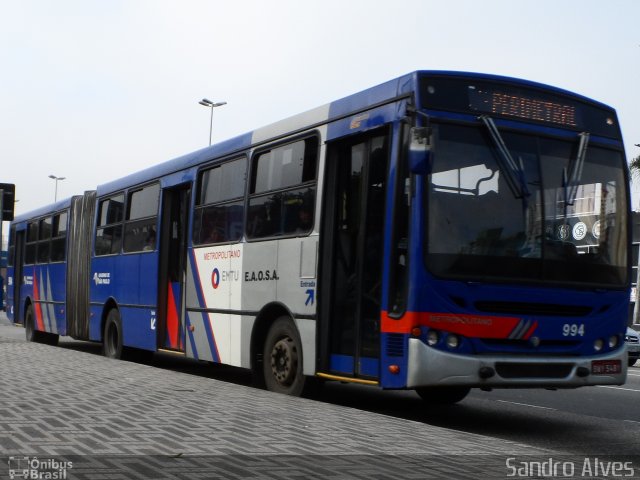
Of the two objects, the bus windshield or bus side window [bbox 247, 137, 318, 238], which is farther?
bus side window [bbox 247, 137, 318, 238]

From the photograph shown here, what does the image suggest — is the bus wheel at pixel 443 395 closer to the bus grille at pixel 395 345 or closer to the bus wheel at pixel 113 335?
the bus grille at pixel 395 345

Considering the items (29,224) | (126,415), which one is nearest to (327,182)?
(126,415)

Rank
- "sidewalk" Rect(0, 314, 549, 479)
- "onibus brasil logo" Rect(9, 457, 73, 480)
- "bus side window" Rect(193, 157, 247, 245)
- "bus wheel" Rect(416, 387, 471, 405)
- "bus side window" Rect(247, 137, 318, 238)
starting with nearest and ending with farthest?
"onibus brasil logo" Rect(9, 457, 73, 480) < "sidewalk" Rect(0, 314, 549, 479) < "bus side window" Rect(247, 137, 318, 238) < "bus wheel" Rect(416, 387, 471, 405) < "bus side window" Rect(193, 157, 247, 245)

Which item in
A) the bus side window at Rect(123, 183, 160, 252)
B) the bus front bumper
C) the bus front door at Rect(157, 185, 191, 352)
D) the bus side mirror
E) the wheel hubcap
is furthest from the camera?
the bus side window at Rect(123, 183, 160, 252)

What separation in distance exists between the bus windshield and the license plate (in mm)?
762

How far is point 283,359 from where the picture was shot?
11219mm

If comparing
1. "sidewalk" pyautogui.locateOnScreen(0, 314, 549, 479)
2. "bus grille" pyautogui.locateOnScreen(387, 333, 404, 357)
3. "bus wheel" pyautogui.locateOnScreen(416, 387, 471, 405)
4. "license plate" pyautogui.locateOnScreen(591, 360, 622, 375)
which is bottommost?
"bus wheel" pyautogui.locateOnScreen(416, 387, 471, 405)

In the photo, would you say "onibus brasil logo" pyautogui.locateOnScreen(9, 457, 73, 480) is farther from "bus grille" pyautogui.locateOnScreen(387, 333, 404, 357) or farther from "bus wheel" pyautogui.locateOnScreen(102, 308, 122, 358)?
"bus wheel" pyautogui.locateOnScreen(102, 308, 122, 358)

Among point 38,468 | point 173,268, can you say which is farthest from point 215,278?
point 38,468

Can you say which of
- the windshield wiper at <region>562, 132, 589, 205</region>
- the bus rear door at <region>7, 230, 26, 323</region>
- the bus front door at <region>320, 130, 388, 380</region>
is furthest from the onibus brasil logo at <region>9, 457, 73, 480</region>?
the bus rear door at <region>7, 230, 26, 323</region>

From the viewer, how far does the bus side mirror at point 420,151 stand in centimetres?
866

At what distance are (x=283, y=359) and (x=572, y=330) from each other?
3.34 meters

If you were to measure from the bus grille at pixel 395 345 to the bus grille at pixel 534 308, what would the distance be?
77 cm

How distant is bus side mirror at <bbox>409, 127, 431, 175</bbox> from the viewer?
866cm
